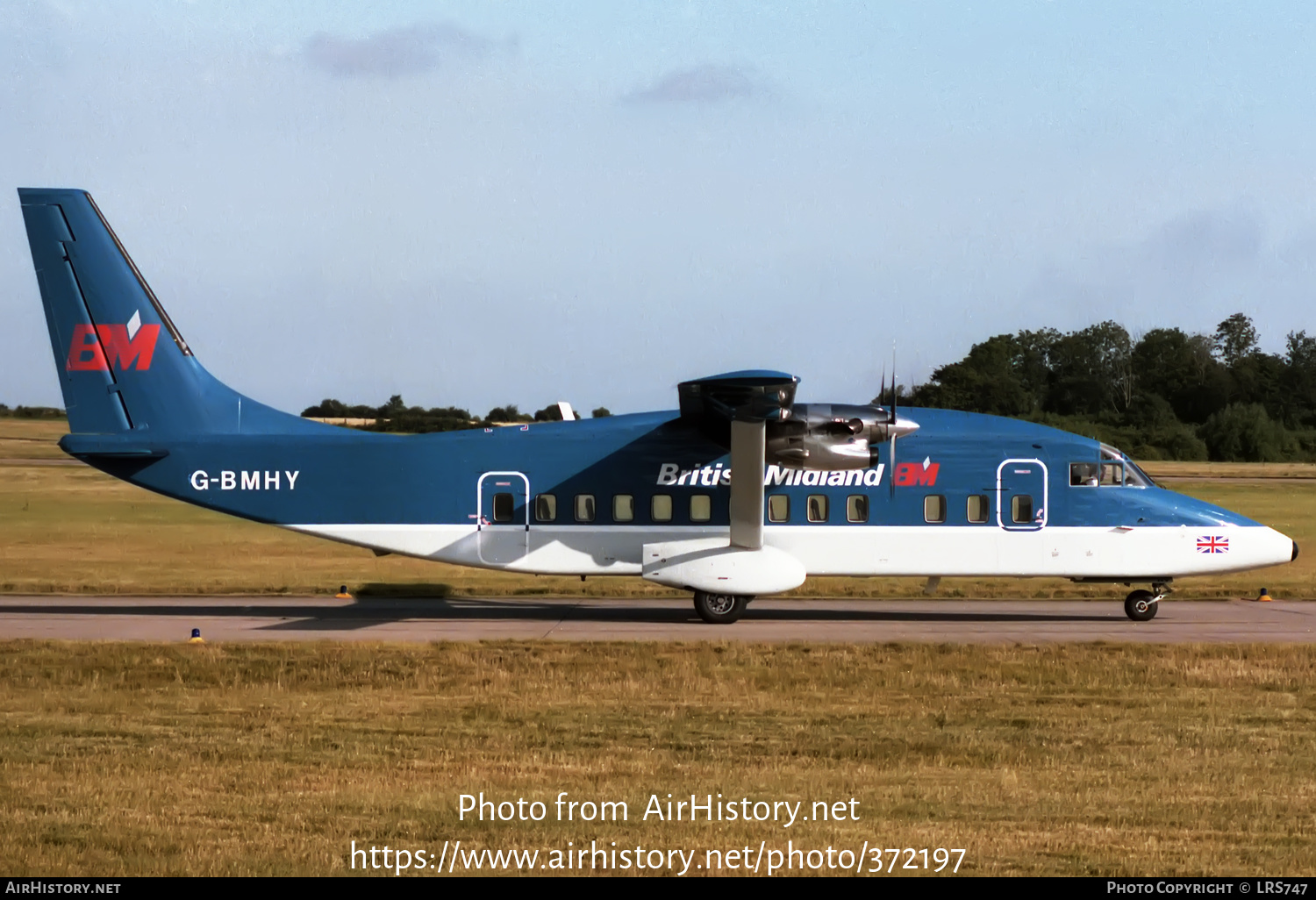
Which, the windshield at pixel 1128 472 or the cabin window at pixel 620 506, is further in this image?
the windshield at pixel 1128 472

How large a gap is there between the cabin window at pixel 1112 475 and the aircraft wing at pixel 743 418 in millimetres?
5968

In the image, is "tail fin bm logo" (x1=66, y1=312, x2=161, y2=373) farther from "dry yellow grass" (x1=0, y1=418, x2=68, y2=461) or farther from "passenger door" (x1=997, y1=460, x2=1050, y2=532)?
"dry yellow grass" (x1=0, y1=418, x2=68, y2=461)

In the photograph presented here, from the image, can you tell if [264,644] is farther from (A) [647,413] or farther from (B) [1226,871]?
(B) [1226,871]

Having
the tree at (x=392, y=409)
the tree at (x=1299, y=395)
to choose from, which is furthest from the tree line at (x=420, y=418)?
the tree at (x=1299, y=395)

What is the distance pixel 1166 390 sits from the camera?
82625 mm

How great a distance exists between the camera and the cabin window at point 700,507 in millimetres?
24688

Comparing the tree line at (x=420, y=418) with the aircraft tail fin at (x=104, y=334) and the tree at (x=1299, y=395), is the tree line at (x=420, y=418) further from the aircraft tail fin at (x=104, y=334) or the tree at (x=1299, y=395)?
the tree at (x=1299, y=395)

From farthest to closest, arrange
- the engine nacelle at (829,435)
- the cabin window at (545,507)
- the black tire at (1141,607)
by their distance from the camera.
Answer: the black tire at (1141,607), the cabin window at (545,507), the engine nacelle at (829,435)

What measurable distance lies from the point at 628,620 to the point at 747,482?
3780mm

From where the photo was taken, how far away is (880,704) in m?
17.1

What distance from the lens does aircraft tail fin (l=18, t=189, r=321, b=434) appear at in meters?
24.2

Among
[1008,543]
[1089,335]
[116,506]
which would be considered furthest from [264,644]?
[1089,335]

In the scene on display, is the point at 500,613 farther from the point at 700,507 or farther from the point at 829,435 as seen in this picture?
the point at 829,435

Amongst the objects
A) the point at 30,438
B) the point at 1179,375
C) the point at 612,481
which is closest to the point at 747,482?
the point at 612,481
